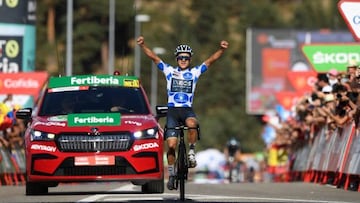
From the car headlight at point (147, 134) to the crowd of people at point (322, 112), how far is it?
4579 mm

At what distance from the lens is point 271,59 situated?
77.9 meters

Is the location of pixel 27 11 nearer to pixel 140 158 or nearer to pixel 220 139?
pixel 140 158

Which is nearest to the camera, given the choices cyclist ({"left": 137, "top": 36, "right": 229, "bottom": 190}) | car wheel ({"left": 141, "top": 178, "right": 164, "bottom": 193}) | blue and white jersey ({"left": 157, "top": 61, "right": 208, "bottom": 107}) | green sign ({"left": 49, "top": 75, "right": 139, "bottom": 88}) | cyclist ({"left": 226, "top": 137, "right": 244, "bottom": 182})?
cyclist ({"left": 137, "top": 36, "right": 229, "bottom": 190})

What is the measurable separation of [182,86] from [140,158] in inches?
51.9

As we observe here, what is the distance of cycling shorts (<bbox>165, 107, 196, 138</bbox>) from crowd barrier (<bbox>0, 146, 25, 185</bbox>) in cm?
1170

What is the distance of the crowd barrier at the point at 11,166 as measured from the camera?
99.1 ft

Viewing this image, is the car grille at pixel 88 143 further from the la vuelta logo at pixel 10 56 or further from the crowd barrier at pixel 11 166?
the la vuelta logo at pixel 10 56

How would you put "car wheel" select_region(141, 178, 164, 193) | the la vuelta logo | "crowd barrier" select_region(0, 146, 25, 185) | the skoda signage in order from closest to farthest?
"car wheel" select_region(141, 178, 164, 193) → the skoda signage → "crowd barrier" select_region(0, 146, 25, 185) → the la vuelta logo

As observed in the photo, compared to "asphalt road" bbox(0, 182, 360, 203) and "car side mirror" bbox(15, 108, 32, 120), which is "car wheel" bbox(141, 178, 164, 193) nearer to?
"asphalt road" bbox(0, 182, 360, 203)

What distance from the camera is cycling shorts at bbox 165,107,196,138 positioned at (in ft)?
61.3

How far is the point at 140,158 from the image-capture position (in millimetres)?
19547

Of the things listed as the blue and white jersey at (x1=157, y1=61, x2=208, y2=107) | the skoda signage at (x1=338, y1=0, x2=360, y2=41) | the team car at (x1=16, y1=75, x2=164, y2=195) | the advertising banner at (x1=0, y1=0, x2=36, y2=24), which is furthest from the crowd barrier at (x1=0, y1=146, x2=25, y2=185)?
the advertising banner at (x1=0, y1=0, x2=36, y2=24)

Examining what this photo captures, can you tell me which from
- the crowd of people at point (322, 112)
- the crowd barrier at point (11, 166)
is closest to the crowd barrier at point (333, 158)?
the crowd of people at point (322, 112)

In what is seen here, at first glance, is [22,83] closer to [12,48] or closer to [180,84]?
[12,48]
